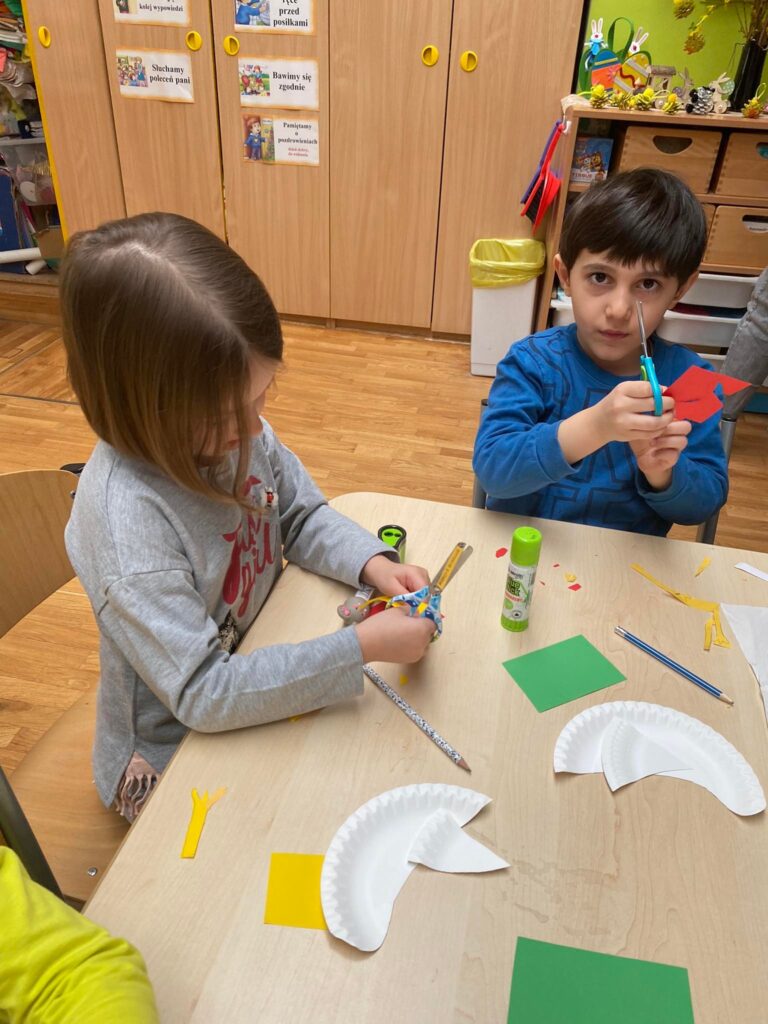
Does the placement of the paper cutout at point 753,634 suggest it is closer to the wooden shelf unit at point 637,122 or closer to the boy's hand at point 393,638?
the boy's hand at point 393,638

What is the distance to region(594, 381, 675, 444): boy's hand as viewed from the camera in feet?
2.96

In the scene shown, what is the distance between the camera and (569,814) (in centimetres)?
64

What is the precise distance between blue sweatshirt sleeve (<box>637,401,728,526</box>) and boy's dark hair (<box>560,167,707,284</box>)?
0.25 meters

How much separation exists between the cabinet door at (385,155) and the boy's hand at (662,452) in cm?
230

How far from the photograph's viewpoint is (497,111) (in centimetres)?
280

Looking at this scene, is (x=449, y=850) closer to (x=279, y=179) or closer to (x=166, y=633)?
(x=166, y=633)

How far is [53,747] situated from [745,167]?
2.65m

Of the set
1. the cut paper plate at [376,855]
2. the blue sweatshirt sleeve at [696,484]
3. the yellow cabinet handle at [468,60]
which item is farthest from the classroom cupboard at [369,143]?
the cut paper plate at [376,855]

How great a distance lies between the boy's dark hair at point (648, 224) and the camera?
1.06 m

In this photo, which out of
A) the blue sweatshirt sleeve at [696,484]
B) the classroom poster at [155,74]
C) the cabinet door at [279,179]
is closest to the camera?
the blue sweatshirt sleeve at [696,484]

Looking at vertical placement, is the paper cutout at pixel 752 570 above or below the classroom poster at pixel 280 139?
below

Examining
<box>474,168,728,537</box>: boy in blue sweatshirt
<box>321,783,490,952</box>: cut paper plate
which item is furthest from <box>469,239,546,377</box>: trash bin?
<box>321,783,490,952</box>: cut paper plate

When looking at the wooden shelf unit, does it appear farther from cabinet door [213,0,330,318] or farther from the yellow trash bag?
cabinet door [213,0,330,318]

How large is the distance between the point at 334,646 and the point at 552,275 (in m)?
2.48
